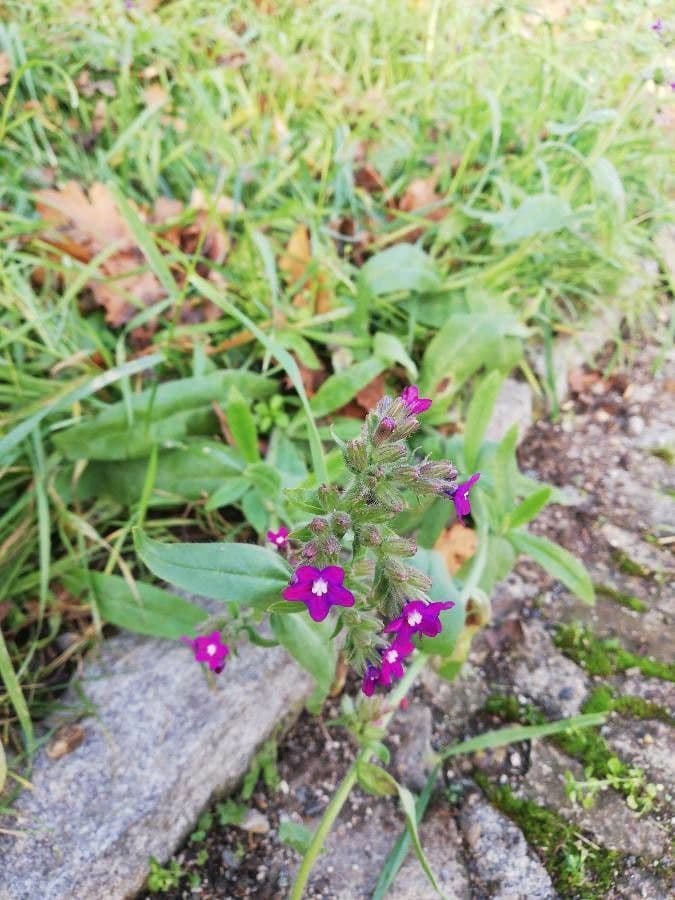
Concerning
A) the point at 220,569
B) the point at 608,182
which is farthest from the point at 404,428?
the point at 608,182

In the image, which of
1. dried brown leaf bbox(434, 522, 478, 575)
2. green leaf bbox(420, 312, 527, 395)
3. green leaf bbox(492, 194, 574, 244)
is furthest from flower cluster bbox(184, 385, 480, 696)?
green leaf bbox(492, 194, 574, 244)

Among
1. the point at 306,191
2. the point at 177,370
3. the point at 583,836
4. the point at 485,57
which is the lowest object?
the point at 583,836

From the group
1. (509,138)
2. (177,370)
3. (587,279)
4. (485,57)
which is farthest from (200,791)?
(485,57)

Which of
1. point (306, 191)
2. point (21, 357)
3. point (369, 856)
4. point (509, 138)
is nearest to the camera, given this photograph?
point (369, 856)

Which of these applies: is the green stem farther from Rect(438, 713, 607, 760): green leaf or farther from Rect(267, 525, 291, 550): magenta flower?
Rect(267, 525, 291, 550): magenta flower

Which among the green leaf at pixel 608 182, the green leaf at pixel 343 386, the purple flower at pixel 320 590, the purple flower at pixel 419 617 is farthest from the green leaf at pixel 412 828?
the green leaf at pixel 608 182

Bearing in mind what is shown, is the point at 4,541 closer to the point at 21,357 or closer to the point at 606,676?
the point at 21,357

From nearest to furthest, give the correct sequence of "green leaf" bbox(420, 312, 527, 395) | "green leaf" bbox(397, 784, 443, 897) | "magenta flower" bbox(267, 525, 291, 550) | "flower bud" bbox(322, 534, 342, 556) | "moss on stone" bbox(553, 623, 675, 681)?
"flower bud" bbox(322, 534, 342, 556)
"green leaf" bbox(397, 784, 443, 897)
"magenta flower" bbox(267, 525, 291, 550)
"moss on stone" bbox(553, 623, 675, 681)
"green leaf" bbox(420, 312, 527, 395)
